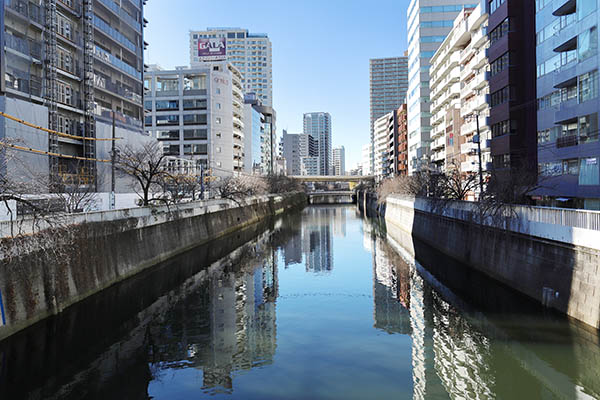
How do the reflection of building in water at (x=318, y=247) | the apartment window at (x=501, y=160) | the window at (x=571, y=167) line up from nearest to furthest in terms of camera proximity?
the window at (x=571, y=167)
the reflection of building in water at (x=318, y=247)
the apartment window at (x=501, y=160)

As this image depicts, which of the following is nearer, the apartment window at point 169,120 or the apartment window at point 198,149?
the apartment window at point 198,149

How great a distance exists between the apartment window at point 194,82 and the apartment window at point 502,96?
60270 mm

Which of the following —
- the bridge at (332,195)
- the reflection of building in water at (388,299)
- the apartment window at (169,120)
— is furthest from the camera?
the bridge at (332,195)

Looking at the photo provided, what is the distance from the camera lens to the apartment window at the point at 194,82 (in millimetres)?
90875

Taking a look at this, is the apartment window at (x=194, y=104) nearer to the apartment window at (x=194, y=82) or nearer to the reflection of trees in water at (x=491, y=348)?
the apartment window at (x=194, y=82)

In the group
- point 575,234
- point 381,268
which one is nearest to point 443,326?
point 575,234

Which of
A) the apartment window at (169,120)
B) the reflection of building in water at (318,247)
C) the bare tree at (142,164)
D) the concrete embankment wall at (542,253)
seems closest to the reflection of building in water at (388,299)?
the reflection of building in water at (318,247)

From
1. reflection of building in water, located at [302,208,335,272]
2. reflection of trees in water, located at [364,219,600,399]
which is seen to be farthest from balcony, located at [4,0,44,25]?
reflection of trees in water, located at [364,219,600,399]

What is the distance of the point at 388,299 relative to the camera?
22.4 metres

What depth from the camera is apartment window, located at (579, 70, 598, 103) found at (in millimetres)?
27469

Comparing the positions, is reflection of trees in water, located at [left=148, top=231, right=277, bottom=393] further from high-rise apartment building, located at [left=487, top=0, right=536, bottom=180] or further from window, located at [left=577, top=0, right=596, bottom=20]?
high-rise apartment building, located at [left=487, top=0, right=536, bottom=180]

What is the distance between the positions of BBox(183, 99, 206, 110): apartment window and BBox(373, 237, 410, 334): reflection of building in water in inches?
2576

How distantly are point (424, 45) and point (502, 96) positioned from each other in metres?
45.3

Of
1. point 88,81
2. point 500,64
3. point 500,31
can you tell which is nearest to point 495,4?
point 500,31
